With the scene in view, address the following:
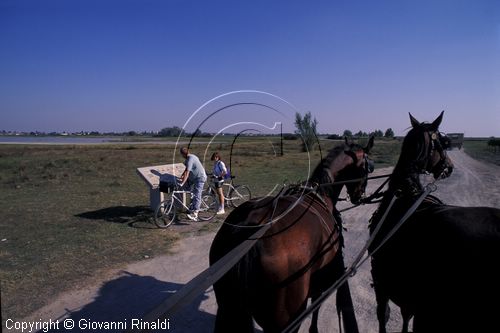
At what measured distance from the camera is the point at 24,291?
5297 millimetres

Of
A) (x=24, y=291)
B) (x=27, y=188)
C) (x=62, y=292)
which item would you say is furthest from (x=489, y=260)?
(x=27, y=188)

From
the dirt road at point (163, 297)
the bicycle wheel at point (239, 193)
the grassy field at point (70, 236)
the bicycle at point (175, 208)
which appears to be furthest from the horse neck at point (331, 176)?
the bicycle wheel at point (239, 193)

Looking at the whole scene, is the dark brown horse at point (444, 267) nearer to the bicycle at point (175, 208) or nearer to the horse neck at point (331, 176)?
the horse neck at point (331, 176)

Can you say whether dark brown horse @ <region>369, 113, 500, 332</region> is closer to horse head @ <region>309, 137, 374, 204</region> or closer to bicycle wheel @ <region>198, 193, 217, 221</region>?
horse head @ <region>309, 137, 374, 204</region>

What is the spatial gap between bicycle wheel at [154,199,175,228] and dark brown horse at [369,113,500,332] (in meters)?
6.86

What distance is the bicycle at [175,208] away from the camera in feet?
31.0

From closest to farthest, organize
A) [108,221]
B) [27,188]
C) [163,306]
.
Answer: [163,306]
[108,221]
[27,188]

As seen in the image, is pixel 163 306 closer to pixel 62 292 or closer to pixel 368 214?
pixel 62 292

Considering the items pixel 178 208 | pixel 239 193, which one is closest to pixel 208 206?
pixel 178 208

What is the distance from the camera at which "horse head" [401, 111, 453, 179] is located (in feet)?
12.3

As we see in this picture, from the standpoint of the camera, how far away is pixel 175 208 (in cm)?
977

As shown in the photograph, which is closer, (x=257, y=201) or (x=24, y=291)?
(x=257, y=201)

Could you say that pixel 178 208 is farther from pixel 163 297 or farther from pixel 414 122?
pixel 414 122

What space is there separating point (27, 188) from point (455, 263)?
1906 cm
